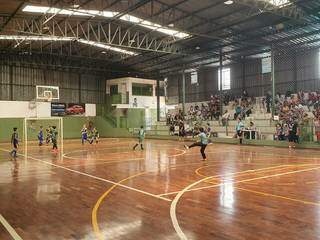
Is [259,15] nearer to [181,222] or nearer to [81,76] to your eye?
[181,222]

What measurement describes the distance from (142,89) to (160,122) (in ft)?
18.5

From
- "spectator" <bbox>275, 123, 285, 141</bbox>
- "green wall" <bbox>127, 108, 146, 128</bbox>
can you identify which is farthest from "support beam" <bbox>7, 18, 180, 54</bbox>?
"green wall" <bbox>127, 108, 146, 128</bbox>

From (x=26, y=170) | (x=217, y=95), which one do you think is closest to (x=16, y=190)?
(x=26, y=170)

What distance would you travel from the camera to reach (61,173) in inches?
561

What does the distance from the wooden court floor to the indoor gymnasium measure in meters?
0.05

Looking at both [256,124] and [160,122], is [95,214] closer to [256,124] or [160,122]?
[256,124]

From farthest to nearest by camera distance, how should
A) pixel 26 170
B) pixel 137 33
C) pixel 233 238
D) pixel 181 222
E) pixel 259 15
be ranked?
pixel 137 33, pixel 259 15, pixel 26 170, pixel 181 222, pixel 233 238

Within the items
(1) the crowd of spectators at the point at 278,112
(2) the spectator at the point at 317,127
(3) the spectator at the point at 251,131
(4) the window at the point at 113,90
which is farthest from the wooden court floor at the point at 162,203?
Result: (4) the window at the point at 113,90

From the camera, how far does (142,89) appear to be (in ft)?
155

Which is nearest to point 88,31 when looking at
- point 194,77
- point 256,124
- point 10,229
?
point 256,124

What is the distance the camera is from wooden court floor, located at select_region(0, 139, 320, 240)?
6551 mm

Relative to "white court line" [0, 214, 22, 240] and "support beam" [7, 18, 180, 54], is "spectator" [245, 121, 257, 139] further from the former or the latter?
"white court line" [0, 214, 22, 240]

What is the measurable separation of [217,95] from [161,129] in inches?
301

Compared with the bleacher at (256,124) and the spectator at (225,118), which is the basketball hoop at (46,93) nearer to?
the bleacher at (256,124)
